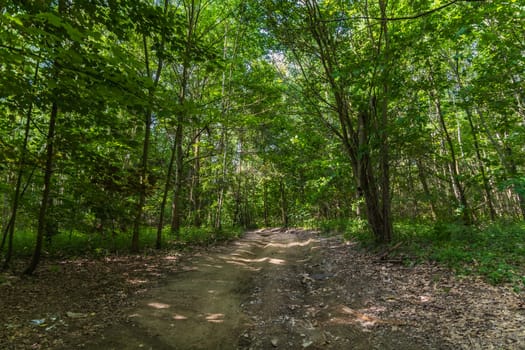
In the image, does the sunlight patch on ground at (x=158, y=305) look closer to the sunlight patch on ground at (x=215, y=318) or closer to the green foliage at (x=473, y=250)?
the sunlight patch on ground at (x=215, y=318)

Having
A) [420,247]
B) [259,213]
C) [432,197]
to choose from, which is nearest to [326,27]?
[432,197]

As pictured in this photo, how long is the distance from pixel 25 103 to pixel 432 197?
Answer: 34.4 ft

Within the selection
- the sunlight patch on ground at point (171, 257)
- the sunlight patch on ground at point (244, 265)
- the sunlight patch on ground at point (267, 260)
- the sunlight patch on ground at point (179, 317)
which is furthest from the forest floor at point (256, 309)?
the sunlight patch on ground at point (267, 260)

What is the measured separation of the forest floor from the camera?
331 centimetres

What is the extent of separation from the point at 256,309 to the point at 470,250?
196 inches

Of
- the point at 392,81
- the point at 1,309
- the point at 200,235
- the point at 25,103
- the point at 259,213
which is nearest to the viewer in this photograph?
the point at 1,309

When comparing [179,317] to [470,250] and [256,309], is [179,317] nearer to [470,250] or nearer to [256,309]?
[256,309]

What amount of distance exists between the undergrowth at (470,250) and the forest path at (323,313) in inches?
18.6

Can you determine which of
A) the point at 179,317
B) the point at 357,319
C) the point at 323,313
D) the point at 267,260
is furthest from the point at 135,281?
the point at 357,319

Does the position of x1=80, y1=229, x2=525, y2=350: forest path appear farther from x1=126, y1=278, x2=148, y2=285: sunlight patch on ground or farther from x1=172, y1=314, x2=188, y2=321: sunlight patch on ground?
x1=126, y1=278, x2=148, y2=285: sunlight patch on ground

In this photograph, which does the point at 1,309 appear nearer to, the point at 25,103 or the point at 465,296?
the point at 25,103

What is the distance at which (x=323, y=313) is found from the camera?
4340mm

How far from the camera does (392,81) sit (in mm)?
6379

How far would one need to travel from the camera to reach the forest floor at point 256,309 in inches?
130
